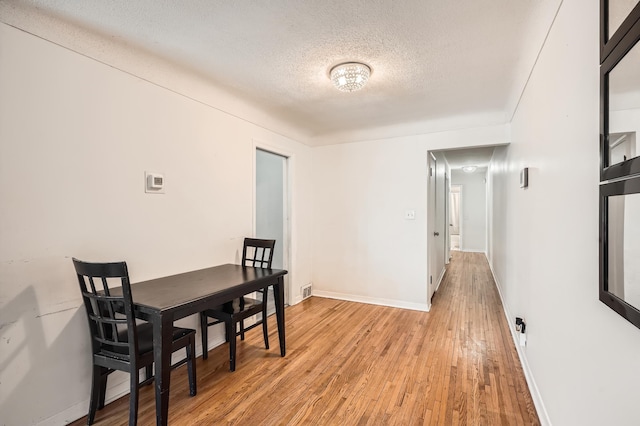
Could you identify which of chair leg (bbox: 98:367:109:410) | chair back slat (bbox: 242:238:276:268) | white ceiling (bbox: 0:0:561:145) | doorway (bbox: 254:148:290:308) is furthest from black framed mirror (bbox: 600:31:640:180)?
doorway (bbox: 254:148:290:308)

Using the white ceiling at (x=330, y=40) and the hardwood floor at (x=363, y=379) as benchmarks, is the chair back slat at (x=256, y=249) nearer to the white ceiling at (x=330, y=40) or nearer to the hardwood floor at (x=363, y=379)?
the hardwood floor at (x=363, y=379)

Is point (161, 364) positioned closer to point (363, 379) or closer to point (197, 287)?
point (197, 287)

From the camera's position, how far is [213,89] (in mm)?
2697

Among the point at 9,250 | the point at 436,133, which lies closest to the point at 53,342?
the point at 9,250

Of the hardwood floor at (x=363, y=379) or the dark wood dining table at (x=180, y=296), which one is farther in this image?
the hardwood floor at (x=363, y=379)

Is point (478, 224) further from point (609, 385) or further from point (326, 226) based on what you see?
point (609, 385)

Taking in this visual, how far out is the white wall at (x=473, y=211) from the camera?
8711 millimetres

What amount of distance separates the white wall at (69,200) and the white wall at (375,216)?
216 centimetres

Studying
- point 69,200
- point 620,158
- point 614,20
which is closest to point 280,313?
point 69,200

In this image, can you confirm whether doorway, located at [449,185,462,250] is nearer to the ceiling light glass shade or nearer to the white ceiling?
the white ceiling

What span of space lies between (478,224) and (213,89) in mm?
8478

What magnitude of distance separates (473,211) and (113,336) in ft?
30.2

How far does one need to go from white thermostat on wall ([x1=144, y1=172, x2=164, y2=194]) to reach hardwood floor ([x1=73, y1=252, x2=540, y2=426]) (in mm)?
1436

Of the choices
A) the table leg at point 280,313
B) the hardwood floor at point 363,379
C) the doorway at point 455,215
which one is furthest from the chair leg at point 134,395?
the doorway at point 455,215
